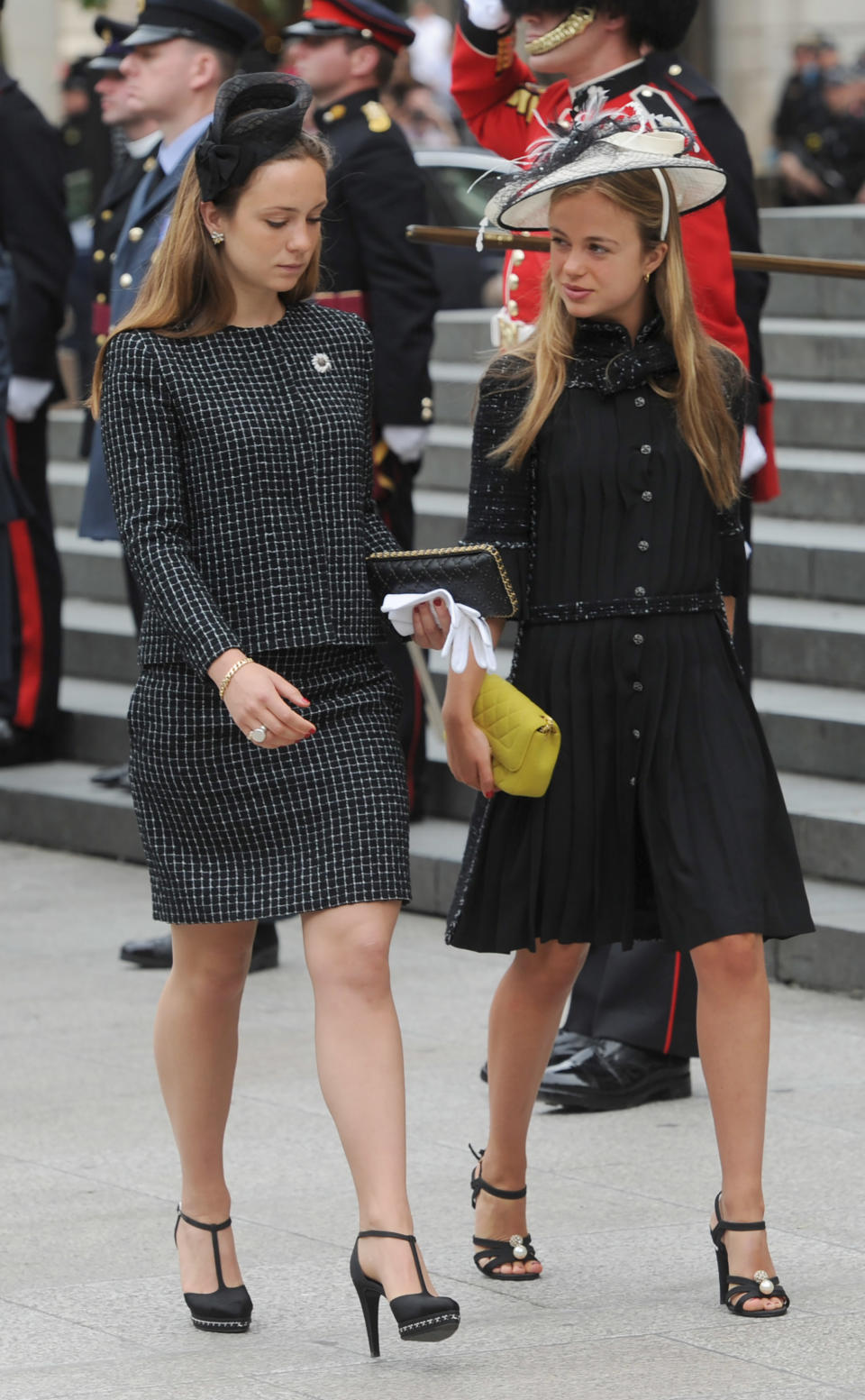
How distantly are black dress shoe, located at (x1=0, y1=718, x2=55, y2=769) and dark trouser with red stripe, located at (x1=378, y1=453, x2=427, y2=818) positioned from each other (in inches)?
70.2

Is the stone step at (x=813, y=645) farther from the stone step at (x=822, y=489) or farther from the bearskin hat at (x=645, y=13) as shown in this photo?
the bearskin hat at (x=645, y=13)

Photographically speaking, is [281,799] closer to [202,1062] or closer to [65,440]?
[202,1062]

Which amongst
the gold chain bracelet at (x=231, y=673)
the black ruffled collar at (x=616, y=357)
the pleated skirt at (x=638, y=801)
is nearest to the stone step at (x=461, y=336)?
the black ruffled collar at (x=616, y=357)

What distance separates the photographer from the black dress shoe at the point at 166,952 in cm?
623

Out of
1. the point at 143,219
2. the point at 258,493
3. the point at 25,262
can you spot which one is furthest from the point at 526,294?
the point at 25,262

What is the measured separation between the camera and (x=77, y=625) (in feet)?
30.1

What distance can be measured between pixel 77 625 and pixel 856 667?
3183 mm

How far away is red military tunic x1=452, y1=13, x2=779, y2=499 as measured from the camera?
4.70m

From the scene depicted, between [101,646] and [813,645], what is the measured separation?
2.82 meters

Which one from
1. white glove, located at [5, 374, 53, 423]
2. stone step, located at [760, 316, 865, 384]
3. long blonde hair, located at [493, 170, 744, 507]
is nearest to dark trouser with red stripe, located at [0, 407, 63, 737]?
white glove, located at [5, 374, 53, 423]

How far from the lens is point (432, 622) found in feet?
12.3

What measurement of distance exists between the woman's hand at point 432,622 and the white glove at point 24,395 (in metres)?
4.52

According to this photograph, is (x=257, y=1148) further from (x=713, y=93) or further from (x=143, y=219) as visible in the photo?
(x=143, y=219)

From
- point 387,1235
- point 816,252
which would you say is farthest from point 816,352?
point 387,1235
